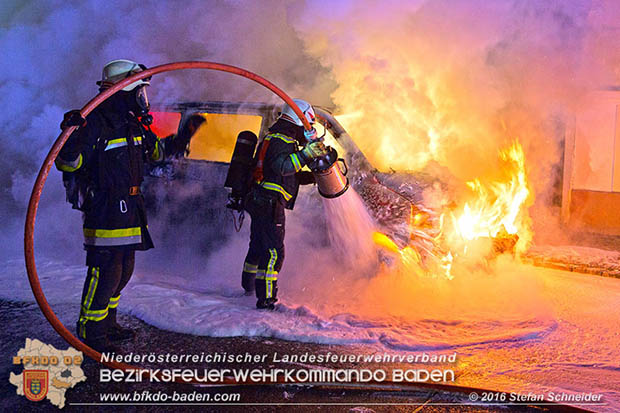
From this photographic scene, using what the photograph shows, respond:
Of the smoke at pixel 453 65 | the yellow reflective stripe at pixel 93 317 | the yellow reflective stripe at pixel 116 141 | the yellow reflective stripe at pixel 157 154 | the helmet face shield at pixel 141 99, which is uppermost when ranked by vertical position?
the smoke at pixel 453 65

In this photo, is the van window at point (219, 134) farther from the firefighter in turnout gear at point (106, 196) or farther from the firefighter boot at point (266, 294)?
the firefighter in turnout gear at point (106, 196)

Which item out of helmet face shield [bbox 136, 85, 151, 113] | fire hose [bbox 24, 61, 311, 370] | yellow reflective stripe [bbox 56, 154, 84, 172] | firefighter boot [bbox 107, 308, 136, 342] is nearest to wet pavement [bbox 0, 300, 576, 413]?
fire hose [bbox 24, 61, 311, 370]

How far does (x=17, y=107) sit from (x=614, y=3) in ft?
32.5

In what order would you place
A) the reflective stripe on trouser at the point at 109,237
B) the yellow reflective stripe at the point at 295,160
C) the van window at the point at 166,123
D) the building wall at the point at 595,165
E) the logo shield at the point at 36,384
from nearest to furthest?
the logo shield at the point at 36,384 → the reflective stripe on trouser at the point at 109,237 → the yellow reflective stripe at the point at 295,160 → the van window at the point at 166,123 → the building wall at the point at 595,165

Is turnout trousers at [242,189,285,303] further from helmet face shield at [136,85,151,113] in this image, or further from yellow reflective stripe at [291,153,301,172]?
helmet face shield at [136,85,151,113]

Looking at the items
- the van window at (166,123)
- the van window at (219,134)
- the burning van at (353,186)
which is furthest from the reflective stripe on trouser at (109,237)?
the van window at (166,123)

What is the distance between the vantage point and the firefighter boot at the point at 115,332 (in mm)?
4164

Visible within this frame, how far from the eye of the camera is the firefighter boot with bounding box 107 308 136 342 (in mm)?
4164

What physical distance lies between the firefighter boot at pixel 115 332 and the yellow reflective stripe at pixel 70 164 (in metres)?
1.20

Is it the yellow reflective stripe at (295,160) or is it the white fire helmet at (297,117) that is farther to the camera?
the white fire helmet at (297,117)

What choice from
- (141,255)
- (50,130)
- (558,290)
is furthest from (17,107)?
(558,290)

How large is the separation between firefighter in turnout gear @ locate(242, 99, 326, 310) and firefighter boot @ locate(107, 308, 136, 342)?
1.19 metres

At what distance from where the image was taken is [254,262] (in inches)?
205

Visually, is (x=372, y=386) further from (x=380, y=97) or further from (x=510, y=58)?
(x=510, y=58)
